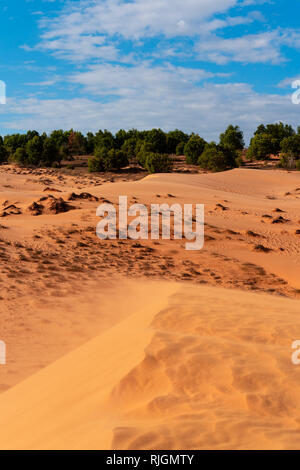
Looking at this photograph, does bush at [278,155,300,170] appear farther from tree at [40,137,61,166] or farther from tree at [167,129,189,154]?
tree at [40,137,61,166]

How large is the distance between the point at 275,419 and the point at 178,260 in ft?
29.7

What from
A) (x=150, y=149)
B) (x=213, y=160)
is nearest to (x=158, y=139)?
(x=150, y=149)

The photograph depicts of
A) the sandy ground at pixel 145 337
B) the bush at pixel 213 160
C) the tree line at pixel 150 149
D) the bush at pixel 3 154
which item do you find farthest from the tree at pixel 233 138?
the sandy ground at pixel 145 337

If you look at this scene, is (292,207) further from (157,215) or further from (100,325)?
(100,325)

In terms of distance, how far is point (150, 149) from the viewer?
175 ft

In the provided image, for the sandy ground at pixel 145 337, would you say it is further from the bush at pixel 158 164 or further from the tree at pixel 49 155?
the tree at pixel 49 155

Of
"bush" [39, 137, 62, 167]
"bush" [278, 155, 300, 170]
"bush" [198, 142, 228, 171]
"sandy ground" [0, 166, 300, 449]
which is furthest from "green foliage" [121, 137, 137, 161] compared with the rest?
"sandy ground" [0, 166, 300, 449]

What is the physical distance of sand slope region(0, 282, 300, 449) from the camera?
3.06 m

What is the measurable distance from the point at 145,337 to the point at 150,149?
49.5m

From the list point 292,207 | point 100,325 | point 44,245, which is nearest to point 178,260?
point 44,245

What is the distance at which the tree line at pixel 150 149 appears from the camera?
4744 centimetres

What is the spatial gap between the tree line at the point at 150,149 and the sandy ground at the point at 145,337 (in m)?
32.1

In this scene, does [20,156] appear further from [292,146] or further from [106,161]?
[292,146]

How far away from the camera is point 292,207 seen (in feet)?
70.4
